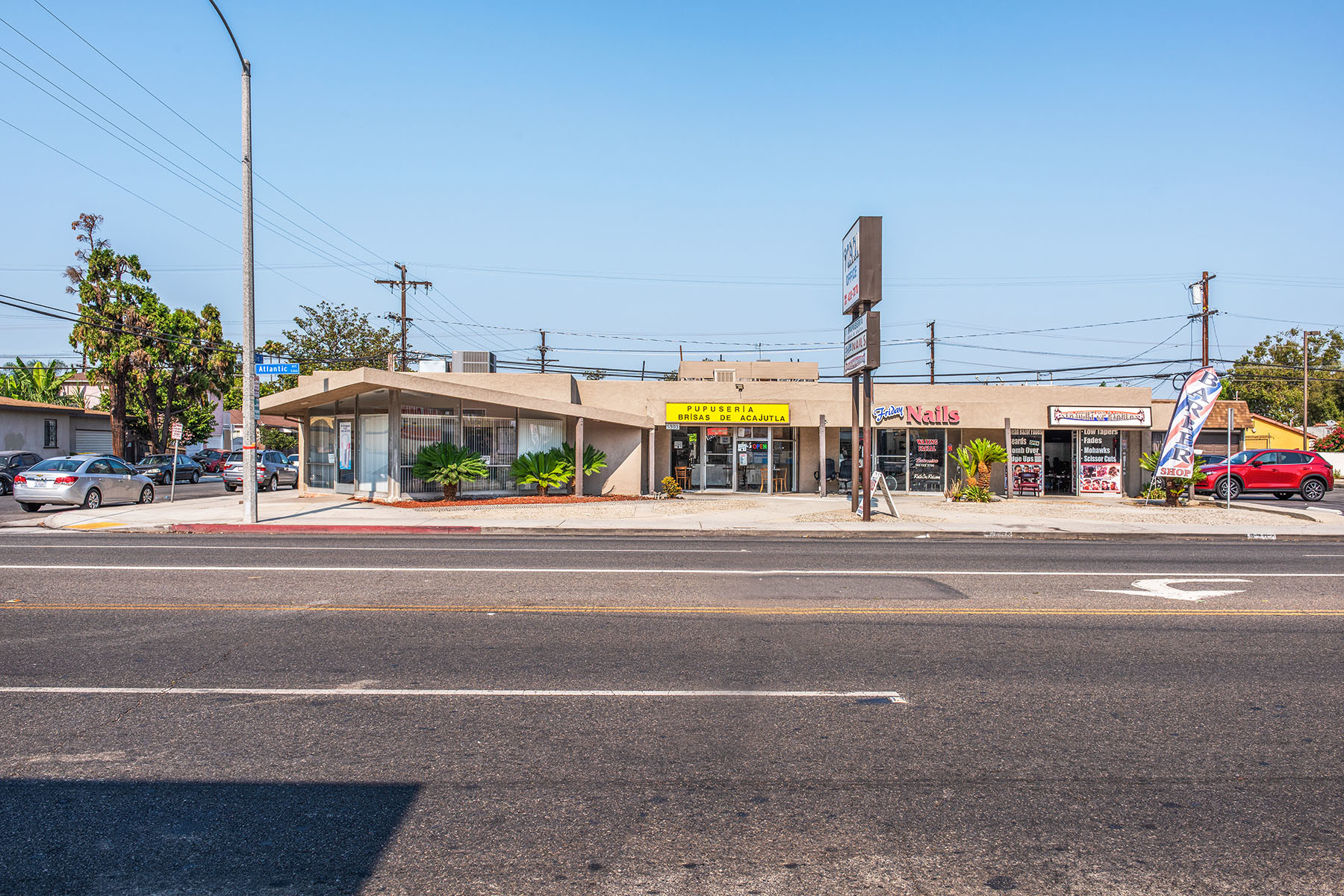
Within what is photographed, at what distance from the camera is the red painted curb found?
18.0 metres

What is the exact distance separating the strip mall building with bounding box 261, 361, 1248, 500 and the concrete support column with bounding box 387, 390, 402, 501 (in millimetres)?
1516

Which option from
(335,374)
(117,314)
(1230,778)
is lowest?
(1230,778)

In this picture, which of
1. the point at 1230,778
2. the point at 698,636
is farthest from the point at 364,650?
the point at 1230,778

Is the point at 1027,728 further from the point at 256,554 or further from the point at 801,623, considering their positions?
the point at 256,554

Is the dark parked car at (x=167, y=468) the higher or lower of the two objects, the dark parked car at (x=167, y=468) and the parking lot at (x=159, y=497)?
the higher

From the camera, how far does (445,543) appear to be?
1565 cm

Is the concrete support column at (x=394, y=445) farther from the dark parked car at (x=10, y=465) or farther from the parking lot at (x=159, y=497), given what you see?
the dark parked car at (x=10, y=465)

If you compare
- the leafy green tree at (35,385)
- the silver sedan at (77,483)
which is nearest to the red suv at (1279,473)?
the silver sedan at (77,483)

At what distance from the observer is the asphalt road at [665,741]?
11.5 feet

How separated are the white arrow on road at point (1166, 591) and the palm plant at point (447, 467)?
18088 mm

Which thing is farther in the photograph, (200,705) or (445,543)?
(445,543)

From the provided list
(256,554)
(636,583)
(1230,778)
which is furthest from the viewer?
(256,554)

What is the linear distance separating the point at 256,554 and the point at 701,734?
418 inches

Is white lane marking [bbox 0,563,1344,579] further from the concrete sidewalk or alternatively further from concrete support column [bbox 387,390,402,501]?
concrete support column [bbox 387,390,402,501]
